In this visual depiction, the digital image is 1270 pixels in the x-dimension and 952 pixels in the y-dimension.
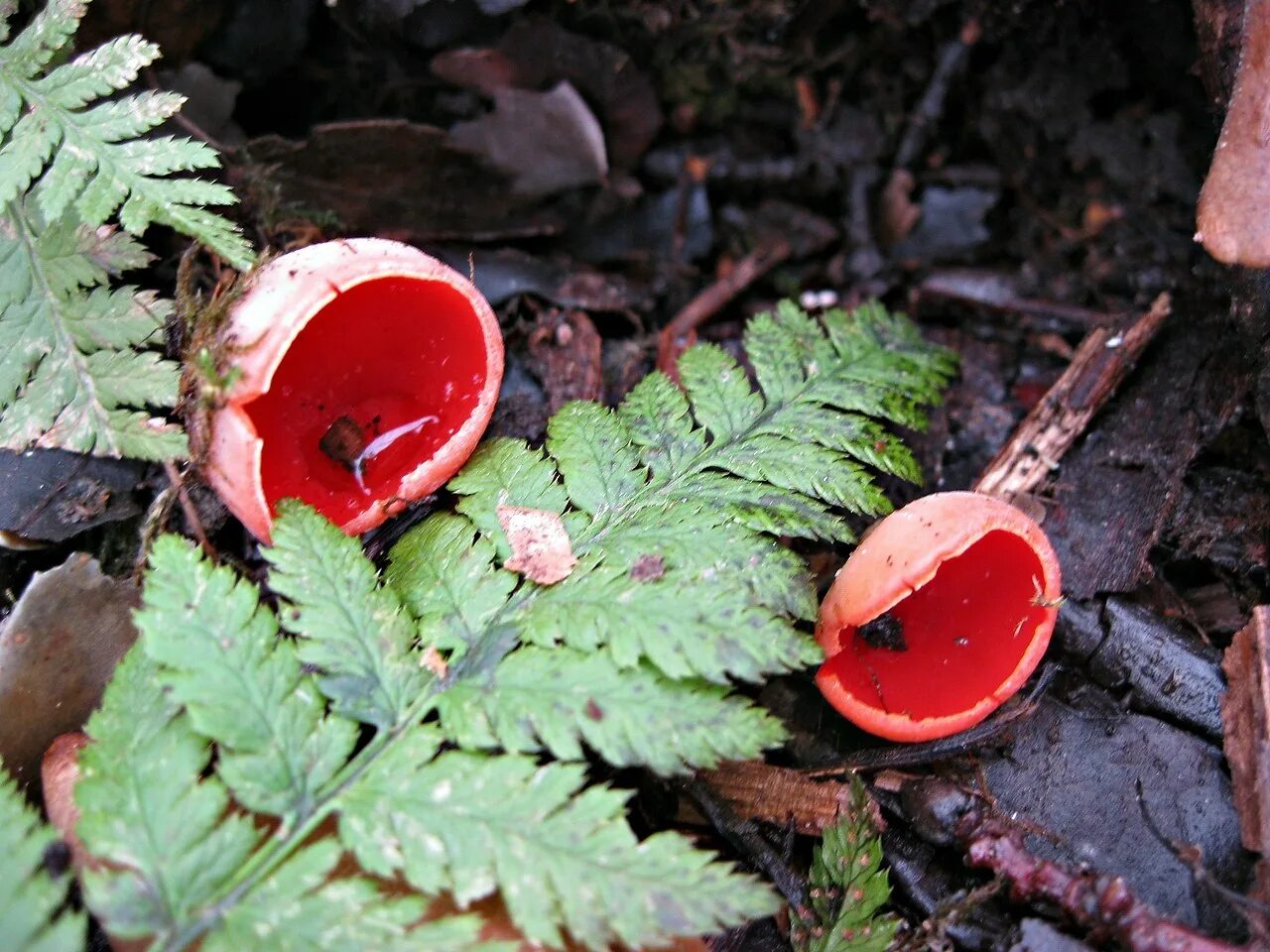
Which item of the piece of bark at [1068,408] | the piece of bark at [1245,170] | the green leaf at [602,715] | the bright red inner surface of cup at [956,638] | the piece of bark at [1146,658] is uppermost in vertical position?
the piece of bark at [1245,170]

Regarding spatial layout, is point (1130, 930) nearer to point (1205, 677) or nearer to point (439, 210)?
point (1205, 677)

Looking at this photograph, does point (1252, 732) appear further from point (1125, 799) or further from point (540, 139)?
point (540, 139)

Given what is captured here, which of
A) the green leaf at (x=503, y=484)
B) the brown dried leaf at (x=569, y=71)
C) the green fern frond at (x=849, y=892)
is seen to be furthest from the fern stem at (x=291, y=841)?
the brown dried leaf at (x=569, y=71)

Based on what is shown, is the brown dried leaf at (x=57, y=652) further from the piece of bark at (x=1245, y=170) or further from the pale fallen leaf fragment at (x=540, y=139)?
the piece of bark at (x=1245, y=170)

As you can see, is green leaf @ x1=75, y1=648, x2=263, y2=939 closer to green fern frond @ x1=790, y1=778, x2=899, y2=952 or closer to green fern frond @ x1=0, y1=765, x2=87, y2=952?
green fern frond @ x1=0, y1=765, x2=87, y2=952

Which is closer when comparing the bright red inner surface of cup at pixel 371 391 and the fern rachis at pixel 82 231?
the fern rachis at pixel 82 231
